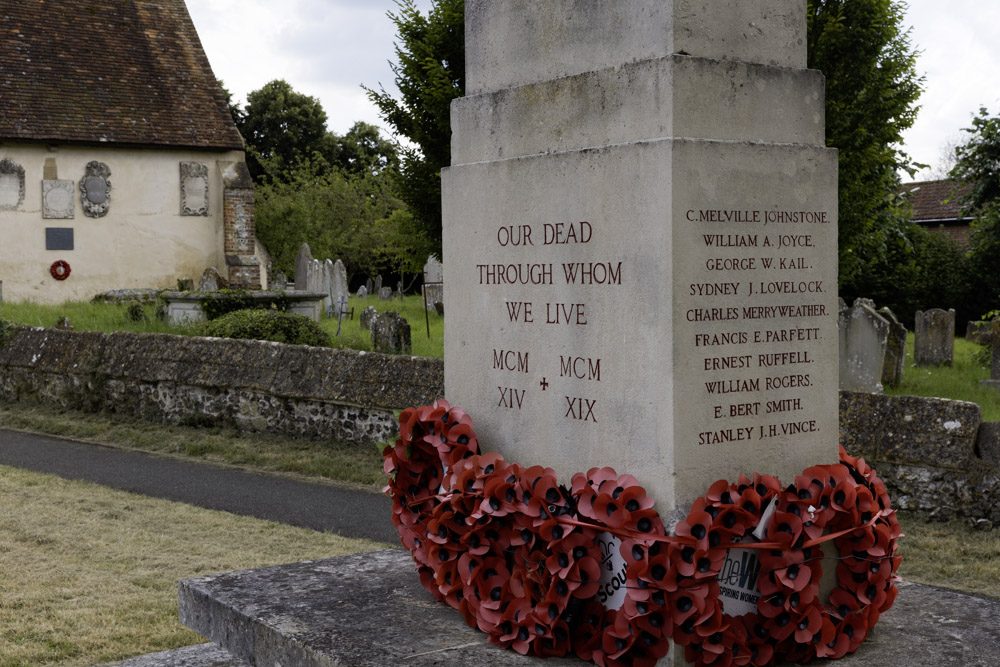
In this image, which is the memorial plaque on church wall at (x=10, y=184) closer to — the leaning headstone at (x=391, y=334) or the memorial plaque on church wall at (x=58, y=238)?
the memorial plaque on church wall at (x=58, y=238)

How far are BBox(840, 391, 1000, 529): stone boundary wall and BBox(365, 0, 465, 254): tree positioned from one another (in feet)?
31.4

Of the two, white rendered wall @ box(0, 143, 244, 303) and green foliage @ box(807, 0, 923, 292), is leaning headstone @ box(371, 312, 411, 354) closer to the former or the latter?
green foliage @ box(807, 0, 923, 292)

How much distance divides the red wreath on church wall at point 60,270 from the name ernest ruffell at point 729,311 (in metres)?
22.8

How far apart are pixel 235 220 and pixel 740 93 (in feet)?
77.4

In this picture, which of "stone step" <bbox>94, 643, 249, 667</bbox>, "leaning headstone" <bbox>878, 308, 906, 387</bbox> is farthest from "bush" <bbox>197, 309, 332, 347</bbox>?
"stone step" <bbox>94, 643, 249, 667</bbox>

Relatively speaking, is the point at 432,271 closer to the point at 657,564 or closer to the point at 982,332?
the point at 982,332

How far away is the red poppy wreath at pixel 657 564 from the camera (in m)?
3.18

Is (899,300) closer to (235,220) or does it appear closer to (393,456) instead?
(235,220)

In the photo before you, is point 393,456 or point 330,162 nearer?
point 393,456

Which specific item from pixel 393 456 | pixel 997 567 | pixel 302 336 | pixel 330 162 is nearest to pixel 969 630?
pixel 393 456

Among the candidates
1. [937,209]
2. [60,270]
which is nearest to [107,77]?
[60,270]

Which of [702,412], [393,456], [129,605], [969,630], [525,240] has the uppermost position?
[525,240]

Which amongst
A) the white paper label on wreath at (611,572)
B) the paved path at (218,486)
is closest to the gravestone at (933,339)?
the paved path at (218,486)

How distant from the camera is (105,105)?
2470 cm
